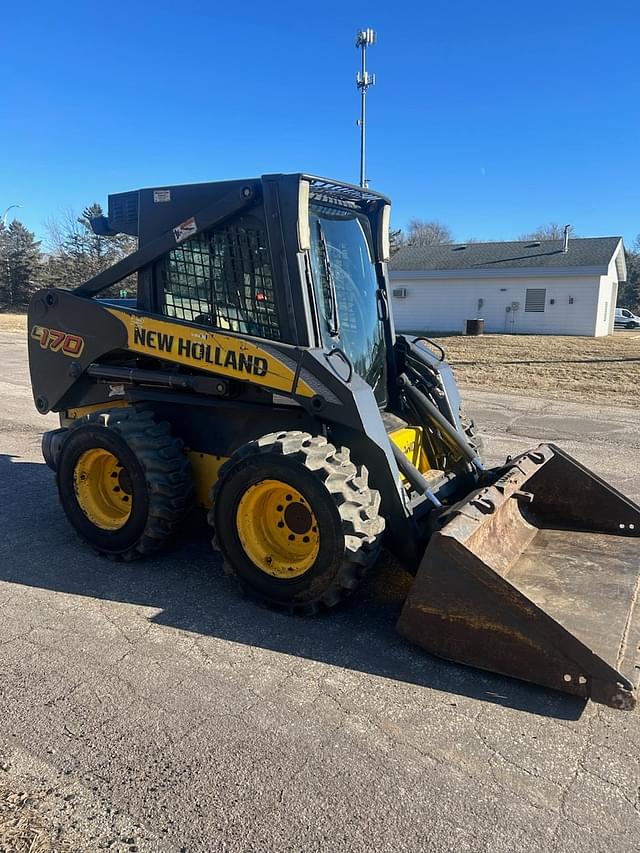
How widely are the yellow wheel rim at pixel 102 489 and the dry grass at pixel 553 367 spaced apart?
31.7 ft

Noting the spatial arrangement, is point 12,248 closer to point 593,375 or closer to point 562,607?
point 593,375

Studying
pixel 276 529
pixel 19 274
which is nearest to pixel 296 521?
pixel 276 529

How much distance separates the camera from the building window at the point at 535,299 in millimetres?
30266

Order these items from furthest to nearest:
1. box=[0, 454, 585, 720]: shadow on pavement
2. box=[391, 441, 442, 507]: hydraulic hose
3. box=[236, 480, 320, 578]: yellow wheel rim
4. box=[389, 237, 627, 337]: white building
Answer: box=[389, 237, 627, 337]: white building, box=[391, 441, 442, 507]: hydraulic hose, box=[236, 480, 320, 578]: yellow wheel rim, box=[0, 454, 585, 720]: shadow on pavement

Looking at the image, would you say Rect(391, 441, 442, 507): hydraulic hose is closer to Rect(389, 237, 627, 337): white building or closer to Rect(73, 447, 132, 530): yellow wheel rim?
Rect(73, 447, 132, 530): yellow wheel rim

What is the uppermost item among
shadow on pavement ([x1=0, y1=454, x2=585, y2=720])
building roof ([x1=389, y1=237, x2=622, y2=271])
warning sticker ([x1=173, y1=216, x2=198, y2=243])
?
building roof ([x1=389, y1=237, x2=622, y2=271])

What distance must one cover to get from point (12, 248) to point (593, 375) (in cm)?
4783

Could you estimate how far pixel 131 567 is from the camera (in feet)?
14.9

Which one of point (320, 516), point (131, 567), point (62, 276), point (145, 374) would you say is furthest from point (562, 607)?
point (62, 276)

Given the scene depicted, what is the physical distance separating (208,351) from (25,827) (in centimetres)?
273

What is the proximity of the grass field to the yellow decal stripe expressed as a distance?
9.46 meters

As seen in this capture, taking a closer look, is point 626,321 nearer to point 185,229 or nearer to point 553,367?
point 553,367

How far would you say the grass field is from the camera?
13.1 metres

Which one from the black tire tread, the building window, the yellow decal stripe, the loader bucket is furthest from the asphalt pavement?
the building window
